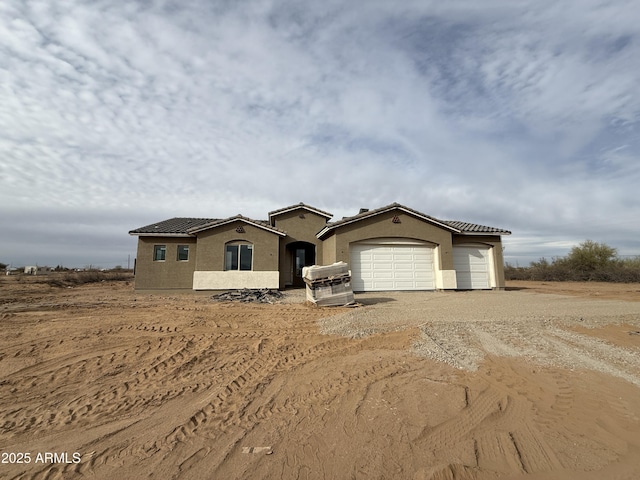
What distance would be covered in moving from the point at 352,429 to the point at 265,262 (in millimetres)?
15071

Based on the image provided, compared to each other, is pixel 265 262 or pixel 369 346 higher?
pixel 265 262

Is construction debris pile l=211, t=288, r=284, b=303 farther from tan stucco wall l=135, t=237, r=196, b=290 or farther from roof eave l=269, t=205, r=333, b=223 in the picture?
roof eave l=269, t=205, r=333, b=223

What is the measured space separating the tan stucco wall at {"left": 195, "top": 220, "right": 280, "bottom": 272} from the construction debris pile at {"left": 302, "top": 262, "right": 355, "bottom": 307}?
24.3ft

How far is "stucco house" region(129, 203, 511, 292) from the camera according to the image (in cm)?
1673

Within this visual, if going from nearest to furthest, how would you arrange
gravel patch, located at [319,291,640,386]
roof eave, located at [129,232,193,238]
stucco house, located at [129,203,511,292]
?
gravel patch, located at [319,291,640,386]
stucco house, located at [129,203,511,292]
roof eave, located at [129,232,193,238]

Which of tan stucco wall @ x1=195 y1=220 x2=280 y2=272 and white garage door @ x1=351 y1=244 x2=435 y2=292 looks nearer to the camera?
white garage door @ x1=351 y1=244 x2=435 y2=292

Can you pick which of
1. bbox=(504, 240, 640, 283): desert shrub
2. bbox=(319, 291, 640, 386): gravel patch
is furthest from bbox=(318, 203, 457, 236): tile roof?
bbox=(504, 240, 640, 283): desert shrub

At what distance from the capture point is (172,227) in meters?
19.1

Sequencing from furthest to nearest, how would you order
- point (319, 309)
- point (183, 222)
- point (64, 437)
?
point (183, 222) → point (319, 309) → point (64, 437)

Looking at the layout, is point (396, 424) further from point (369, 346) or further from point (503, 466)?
point (369, 346)

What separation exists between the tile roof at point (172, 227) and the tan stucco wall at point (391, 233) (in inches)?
322

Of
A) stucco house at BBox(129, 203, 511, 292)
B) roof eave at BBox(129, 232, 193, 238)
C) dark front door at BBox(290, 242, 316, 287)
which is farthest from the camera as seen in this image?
dark front door at BBox(290, 242, 316, 287)

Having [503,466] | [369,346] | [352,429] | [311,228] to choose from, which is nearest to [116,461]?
[352,429]

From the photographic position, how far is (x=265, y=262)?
18.1 m
